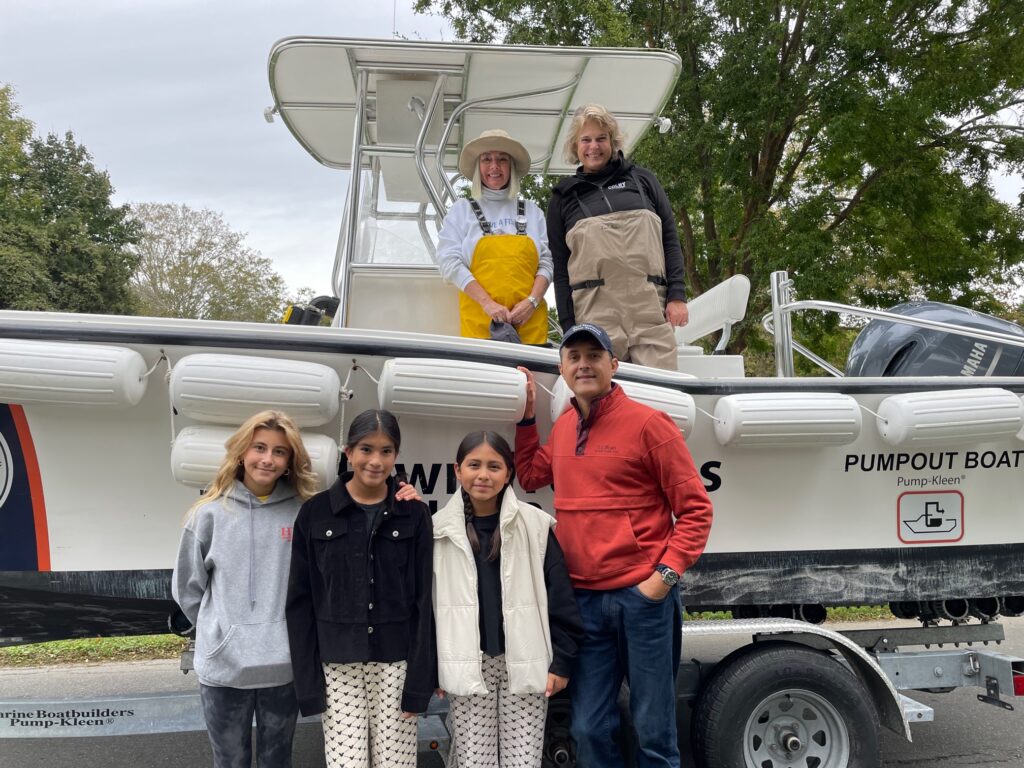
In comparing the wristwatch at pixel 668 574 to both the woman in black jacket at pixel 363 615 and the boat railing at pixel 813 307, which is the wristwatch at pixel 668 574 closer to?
the woman in black jacket at pixel 363 615

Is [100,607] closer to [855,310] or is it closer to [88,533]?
[88,533]

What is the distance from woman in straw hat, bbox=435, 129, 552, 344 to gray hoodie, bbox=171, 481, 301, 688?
118 centimetres

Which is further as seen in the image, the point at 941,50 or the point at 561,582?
the point at 941,50

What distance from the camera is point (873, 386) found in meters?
2.94

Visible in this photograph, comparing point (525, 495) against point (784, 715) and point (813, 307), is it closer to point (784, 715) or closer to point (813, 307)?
point (784, 715)

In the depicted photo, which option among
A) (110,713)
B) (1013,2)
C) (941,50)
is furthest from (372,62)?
(1013,2)

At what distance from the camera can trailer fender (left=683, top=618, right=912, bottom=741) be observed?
2.91 metres

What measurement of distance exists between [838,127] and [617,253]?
632cm

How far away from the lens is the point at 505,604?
92.7 inches

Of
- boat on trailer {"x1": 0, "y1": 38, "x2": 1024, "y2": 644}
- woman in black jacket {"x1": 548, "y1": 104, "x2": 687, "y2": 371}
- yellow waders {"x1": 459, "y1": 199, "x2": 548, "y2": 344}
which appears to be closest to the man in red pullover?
boat on trailer {"x1": 0, "y1": 38, "x2": 1024, "y2": 644}

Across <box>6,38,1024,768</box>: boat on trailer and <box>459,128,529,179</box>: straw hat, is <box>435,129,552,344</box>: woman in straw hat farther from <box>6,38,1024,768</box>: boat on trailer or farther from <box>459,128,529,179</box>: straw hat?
<box>6,38,1024,768</box>: boat on trailer

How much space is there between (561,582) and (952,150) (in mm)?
8972

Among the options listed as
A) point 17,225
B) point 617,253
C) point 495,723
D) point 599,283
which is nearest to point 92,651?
point 495,723

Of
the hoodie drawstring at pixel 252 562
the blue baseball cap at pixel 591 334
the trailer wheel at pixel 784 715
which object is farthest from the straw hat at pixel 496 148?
the trailer wheel at pixel 784 715
